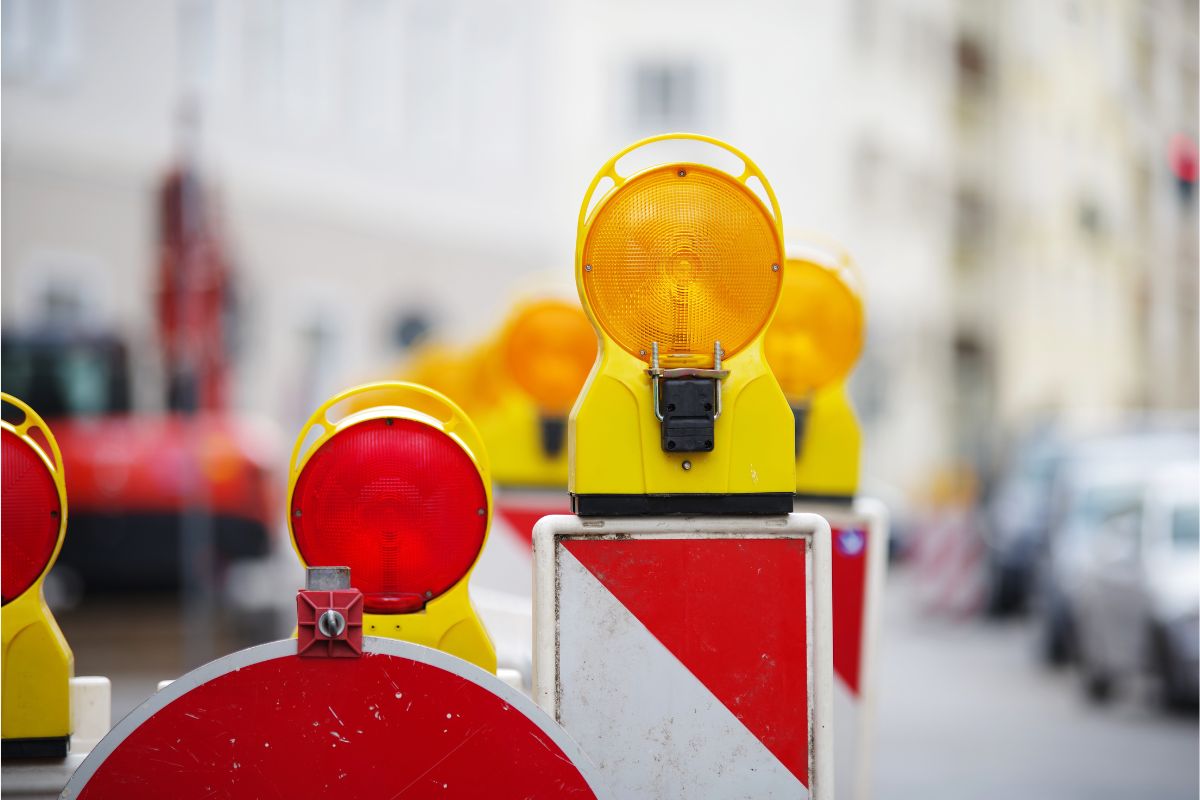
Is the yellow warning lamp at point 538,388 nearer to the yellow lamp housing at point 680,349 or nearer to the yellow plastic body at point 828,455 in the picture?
the yellow plastic body at point 828,455

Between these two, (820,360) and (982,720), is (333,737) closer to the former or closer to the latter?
(820,360)

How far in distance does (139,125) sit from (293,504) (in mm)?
20593

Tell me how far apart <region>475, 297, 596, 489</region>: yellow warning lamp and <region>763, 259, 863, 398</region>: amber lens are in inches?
58.1

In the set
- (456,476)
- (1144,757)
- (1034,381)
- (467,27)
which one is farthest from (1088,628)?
(1034,381)

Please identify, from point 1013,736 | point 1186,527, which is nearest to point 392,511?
point 1013,736

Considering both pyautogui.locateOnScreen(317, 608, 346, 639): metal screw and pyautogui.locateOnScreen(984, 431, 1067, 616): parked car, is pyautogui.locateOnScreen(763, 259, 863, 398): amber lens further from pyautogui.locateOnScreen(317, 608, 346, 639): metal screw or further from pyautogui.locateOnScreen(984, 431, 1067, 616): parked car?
pyautogui.locateOnScreen(984, 431, 1067, 616): parked car

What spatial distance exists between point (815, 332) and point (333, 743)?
8.09 ft

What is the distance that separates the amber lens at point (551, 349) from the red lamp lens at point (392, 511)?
2991 millimetres

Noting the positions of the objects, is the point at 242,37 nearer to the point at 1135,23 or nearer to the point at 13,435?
the point at 13,435

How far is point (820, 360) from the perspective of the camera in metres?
4.93

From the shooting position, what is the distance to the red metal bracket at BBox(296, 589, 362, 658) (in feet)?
9.18

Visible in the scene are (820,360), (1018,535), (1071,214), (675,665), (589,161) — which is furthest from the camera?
(1071,214)


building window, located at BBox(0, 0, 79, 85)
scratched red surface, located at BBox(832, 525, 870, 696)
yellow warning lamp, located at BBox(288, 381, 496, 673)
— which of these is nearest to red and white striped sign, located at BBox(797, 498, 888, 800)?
scratched red surface, located at BBox(832, 525, 870, 696)

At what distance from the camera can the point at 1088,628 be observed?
1337 centimetres
